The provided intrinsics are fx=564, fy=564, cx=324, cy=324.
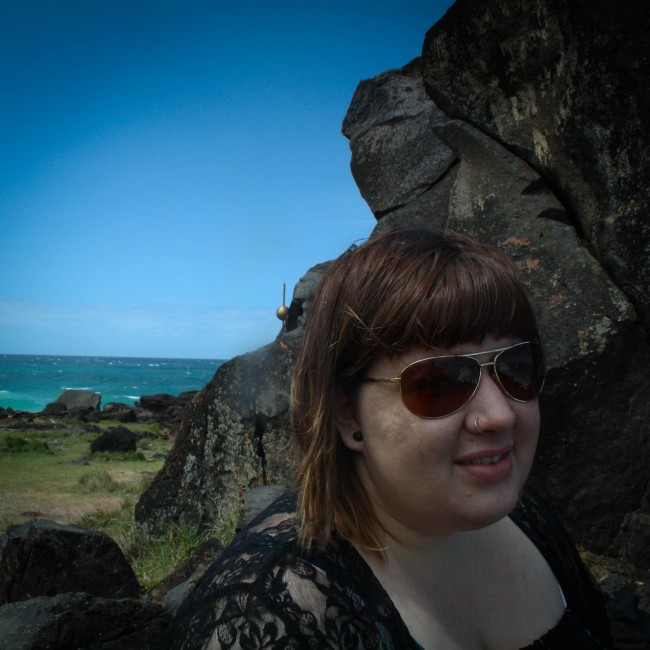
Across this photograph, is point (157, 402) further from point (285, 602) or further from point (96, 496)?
point (285, 602)

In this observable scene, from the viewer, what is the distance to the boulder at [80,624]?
83.2 inches

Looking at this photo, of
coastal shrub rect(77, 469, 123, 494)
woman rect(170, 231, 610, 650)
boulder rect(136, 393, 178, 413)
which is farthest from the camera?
boulder rect(136, 393, 178, 413)

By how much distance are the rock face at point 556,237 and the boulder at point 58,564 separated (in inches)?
71.1

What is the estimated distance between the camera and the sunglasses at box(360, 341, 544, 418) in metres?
1.34

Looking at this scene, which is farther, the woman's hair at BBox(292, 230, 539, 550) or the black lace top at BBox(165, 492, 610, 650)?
the woman's hair at BBox(292, 230, 539, 550)

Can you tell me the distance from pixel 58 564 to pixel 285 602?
110 inches

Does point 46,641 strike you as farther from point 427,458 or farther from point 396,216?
point 396,216

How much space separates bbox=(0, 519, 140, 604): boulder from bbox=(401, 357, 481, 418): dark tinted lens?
286 cm

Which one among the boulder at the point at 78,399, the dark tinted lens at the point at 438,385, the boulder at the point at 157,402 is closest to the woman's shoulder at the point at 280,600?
the dark tinted lens at the point at 438,385

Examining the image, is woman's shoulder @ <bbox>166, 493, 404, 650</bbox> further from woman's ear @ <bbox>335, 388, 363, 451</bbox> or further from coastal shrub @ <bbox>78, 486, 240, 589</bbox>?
coastal shrub @ <bbox>78, 486, 240, 589</bbox>

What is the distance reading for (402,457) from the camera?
4.37 ft

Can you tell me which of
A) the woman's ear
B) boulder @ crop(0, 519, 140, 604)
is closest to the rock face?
boulder @ crop(0, 519, 140, 604)

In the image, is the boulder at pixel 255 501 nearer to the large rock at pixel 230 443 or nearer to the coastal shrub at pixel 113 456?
the large rock at pixel 230 443

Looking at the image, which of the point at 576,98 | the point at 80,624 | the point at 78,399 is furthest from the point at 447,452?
the point at 78,399
